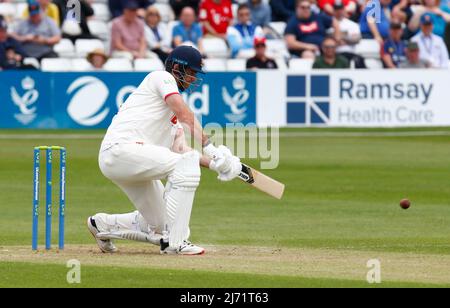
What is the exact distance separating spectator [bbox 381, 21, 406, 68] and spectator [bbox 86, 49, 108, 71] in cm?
552

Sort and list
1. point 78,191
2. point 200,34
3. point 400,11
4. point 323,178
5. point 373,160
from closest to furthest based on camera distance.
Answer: point 78,191 → point 323,178 → point 373,160 → point 200,34 → point 400,11

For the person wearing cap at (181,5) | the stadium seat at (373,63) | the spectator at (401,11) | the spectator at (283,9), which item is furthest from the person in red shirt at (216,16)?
the spectator at (401,11)

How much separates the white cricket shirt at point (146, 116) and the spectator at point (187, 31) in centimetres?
1325

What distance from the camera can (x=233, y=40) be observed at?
2331 cm

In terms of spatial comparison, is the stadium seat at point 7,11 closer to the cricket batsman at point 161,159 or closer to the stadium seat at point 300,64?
the stadium seat at point 300,64

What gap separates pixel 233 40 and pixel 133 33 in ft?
7.20

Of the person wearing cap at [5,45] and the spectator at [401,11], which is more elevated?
the spectator at [401,11]

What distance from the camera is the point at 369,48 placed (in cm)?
2394

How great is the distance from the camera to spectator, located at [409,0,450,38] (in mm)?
24578

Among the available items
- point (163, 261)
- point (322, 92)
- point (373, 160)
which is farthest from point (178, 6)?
point (163, 261)

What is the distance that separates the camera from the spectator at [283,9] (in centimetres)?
2431

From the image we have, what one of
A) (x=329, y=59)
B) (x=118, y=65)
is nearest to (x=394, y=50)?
(x=329, y=59)
